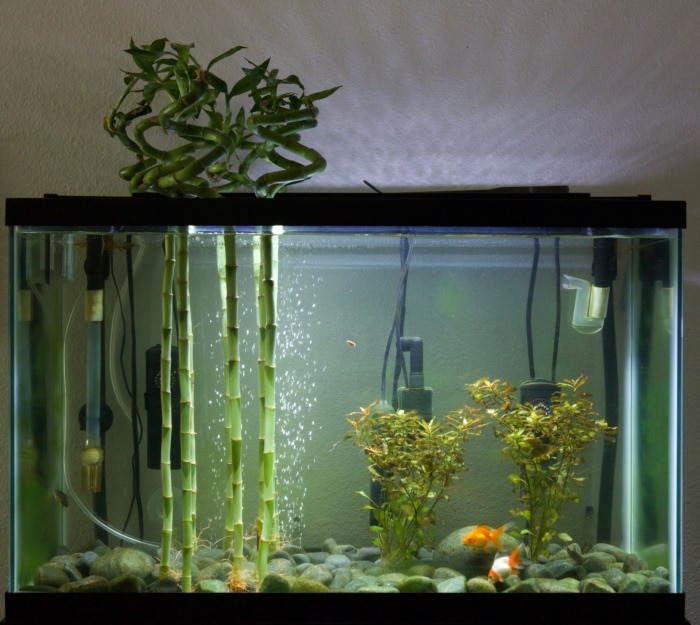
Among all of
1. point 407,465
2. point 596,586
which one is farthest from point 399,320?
point 596,586

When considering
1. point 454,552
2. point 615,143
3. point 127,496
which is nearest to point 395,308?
point 454,552

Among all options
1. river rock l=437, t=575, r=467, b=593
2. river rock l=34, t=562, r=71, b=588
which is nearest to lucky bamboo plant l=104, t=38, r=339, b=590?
river rock l=34, t=562, r=71, b=588

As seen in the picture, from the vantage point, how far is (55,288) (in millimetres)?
1184

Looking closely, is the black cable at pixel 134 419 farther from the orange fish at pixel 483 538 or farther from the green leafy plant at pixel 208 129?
the orange fish at pixel 483 538

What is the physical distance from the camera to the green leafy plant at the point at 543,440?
120cm

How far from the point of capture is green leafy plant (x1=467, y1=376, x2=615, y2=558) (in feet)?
3.94

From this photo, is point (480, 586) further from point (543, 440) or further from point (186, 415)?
point (186, 415)

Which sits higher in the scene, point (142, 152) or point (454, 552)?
point (142, 152)

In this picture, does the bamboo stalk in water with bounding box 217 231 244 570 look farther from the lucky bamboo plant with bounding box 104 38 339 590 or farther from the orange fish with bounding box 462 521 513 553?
the orange fish with bounding box 462 521 513 553

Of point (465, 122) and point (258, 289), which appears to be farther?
point (465, 122)

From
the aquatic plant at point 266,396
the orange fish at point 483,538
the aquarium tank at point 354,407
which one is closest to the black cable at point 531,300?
the aquarium tank at point 354,407

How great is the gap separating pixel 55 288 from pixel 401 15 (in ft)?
2.96
